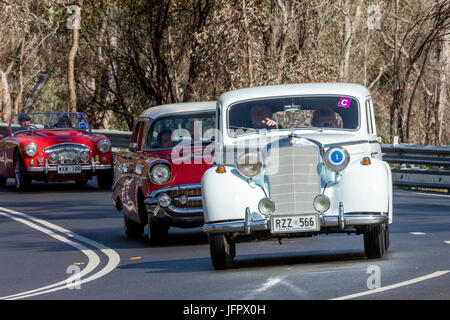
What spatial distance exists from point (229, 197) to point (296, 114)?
163cm

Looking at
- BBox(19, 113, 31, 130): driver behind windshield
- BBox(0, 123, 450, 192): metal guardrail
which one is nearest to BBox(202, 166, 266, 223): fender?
BBox(0, 123, 450, 192): metal guardrail

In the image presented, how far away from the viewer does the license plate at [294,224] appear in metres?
9.60

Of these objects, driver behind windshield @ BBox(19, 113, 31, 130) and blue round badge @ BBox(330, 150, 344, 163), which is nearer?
blue round badge @ BBox(330, 150, 344, 163)

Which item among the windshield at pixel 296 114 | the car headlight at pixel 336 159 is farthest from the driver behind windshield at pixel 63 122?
the car headlight at pixel 336 159

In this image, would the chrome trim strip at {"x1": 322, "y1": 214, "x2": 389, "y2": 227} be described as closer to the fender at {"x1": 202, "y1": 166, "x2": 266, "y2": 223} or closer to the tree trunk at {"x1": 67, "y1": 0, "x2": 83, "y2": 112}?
the fender at {"x1": 202, "y1": 166, "x2": 266, "y2": 223}

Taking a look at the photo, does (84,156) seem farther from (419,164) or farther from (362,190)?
(362,190)

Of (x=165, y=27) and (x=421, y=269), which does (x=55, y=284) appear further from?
(x=165, y=27)

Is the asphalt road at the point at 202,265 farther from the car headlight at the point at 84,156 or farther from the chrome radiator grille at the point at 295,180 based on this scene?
the car headlight at the point at 84,156

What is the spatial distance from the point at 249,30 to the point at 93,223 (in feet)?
61.6

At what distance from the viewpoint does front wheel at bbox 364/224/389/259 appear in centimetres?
1007

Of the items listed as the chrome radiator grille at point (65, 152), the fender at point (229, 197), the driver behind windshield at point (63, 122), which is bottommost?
the fender at point (229, 197)

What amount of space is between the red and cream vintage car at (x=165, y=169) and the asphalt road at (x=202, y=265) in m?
0.36

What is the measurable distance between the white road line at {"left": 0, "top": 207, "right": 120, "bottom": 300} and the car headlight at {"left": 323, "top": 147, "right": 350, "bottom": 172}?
2548 millimetres

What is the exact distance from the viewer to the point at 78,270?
425 inches
